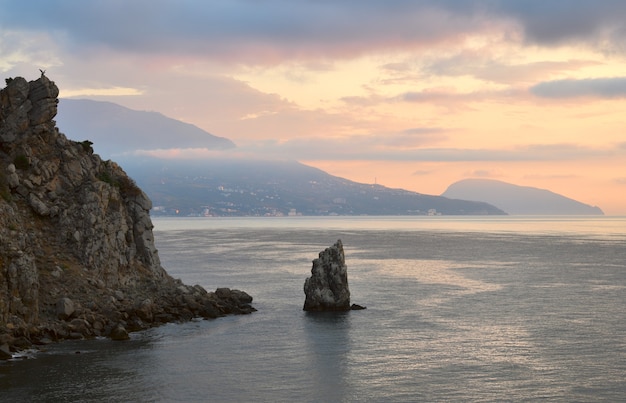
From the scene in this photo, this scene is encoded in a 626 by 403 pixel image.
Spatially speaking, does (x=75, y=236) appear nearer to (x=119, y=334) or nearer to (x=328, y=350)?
(x=119, y=334)

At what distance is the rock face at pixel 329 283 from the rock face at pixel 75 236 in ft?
27.4

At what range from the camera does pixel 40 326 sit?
2510 inches

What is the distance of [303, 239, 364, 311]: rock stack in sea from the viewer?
83688mm

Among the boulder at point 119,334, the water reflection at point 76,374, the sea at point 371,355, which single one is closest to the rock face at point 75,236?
the boulder at point 119,334

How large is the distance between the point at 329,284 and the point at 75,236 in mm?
31577

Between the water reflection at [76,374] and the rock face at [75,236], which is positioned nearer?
the water reflection at [76,374]

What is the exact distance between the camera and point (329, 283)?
8619 cm

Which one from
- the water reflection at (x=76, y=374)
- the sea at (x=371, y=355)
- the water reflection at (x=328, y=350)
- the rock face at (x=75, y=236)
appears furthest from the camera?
the rock face at (x=75, y=236)

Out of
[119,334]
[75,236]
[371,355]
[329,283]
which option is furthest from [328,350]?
[75,236]

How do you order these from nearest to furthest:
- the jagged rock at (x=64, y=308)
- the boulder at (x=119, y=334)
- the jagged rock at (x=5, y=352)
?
the jagged rock at (x=5, y=352), the boulder at (x=119, y=334), the jagged rock at (x=64, y=308)

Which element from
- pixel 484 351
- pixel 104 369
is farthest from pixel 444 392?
pixel 104 369

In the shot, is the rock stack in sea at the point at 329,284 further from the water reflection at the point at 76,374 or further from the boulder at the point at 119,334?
the water reflection at the point at 76,374

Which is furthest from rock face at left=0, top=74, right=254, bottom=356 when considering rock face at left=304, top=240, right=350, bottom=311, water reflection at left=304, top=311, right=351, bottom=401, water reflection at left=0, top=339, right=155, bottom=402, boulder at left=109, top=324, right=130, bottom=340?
water reflection at left=304, top=311, right=351, bottom=401

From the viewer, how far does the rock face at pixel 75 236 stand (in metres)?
68.2
